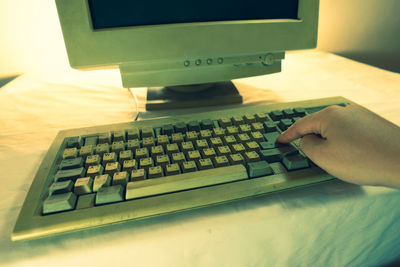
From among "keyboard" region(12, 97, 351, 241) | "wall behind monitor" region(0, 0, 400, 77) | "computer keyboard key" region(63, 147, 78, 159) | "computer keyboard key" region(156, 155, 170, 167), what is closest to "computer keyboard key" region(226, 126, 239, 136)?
"keyboard" region(12, 97, 351, 241)

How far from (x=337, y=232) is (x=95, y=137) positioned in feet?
1.13

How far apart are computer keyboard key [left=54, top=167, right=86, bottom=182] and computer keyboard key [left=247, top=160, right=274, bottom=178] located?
0.20 m

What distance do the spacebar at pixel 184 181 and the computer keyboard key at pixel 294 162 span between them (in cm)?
6

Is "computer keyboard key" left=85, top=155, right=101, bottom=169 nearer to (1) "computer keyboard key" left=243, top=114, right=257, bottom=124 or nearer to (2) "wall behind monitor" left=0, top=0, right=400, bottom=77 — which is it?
(1) "computer keyboard key" left=243, top=114, right=257, bottom=124

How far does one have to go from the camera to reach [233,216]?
0.98 ft

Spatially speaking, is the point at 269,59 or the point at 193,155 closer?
the point at 193,155

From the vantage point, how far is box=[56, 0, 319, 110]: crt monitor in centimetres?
45

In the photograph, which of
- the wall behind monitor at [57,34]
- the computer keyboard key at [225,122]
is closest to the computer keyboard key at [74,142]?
the computer keyboard key at [225,122]

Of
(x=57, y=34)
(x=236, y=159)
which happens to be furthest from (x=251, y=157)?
(x=57, y=34)

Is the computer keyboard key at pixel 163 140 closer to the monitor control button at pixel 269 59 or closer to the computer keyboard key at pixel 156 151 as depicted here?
the computer keyboard key at pixel 156 151

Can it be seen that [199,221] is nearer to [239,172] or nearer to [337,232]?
[239,172]

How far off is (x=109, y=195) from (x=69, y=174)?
6 cm

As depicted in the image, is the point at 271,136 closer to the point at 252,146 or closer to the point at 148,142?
the point at 252,146

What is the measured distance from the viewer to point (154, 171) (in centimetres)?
31
